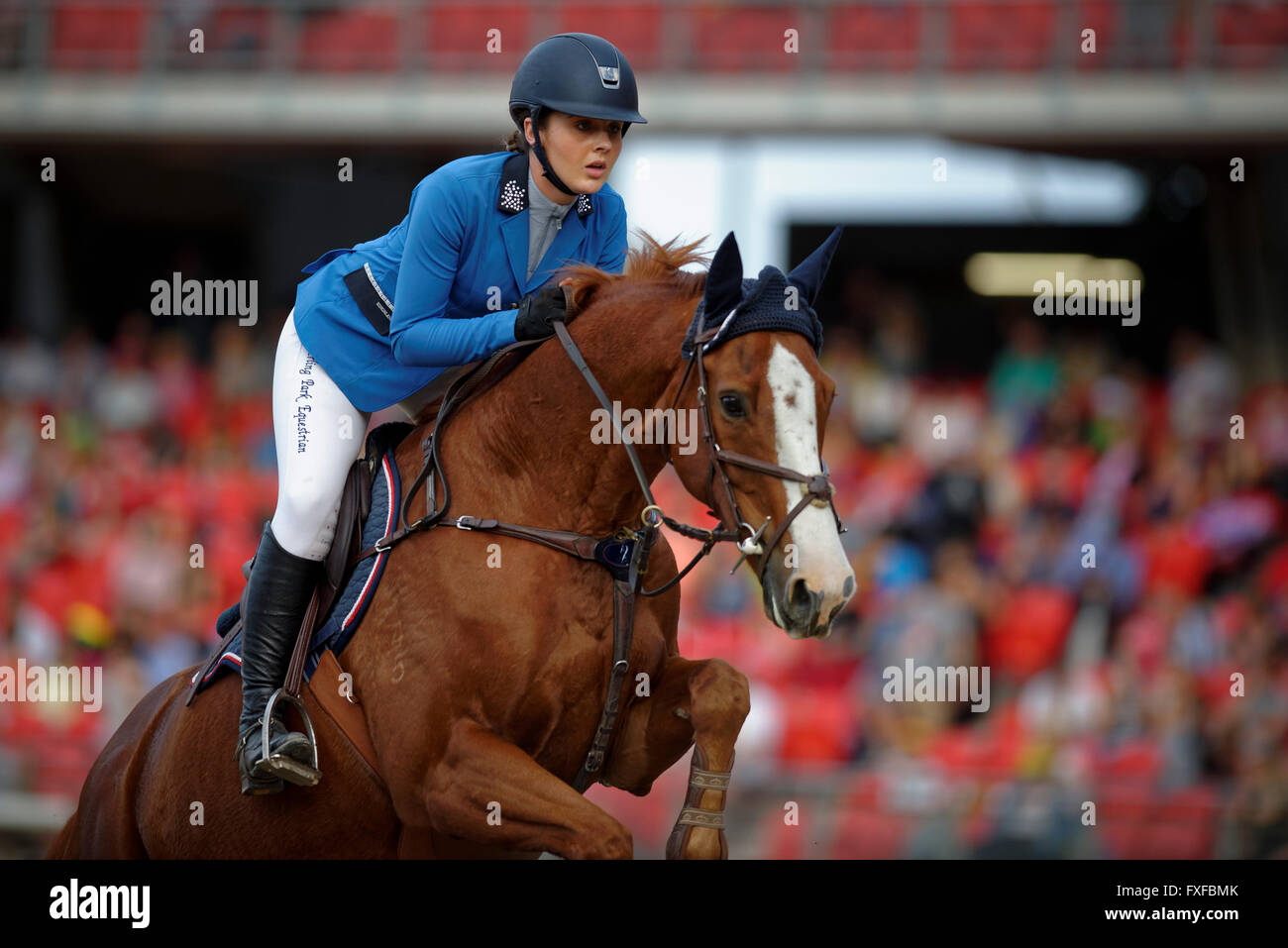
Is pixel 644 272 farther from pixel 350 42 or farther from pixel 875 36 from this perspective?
pixel 350 42

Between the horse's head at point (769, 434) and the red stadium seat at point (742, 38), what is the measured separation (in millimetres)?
10824

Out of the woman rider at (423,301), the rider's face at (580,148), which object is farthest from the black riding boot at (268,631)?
the rider's face at (580,148)

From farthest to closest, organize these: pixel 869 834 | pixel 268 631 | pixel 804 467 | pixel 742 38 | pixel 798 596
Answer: pixel 742 38 → pixel 869 834 → pixel 268 631 → pixel 804 467 → pixel 798 596

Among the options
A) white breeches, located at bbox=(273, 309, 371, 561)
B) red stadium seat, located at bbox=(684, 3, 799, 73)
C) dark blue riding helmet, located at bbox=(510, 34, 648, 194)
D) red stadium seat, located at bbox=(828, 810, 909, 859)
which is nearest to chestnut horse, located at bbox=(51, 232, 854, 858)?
white breeches, located at bbox=(273, 309, 371, 561)

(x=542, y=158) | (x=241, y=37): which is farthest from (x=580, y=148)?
(x=241, y=37)

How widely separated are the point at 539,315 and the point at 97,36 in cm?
1314

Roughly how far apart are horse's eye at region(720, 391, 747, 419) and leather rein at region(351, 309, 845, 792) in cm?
5

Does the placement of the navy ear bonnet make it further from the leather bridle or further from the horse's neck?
the horse's neck

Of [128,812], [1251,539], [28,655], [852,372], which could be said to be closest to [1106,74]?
[852,372]

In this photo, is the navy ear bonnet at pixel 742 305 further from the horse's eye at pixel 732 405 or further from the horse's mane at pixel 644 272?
the horse's mane at pixel 644 272

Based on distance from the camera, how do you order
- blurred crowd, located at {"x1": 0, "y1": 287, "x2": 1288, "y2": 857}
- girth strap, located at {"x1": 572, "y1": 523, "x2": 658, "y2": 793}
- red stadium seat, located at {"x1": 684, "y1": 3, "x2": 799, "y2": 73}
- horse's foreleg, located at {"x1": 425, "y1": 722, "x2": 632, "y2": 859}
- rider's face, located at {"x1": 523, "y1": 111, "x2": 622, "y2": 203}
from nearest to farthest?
horse's foreleg, located at {"x1": 425, "y1": 722, "x2": 632, "y2": 859}
girth strap, located at {"x1": 572, "y1": 523, "x2": 658, "y2": 793}
rider's face, located at {"x1": 523, "y1": 111, "x2": 622, "y2": 203}
blurred crowd, located at {"x1": 0, "y1": 287, "x2": 1288, "y2": 857}
red stadium seat, located at {"x1": 684, "y1": 3, "x2": 799, "y2": 73}

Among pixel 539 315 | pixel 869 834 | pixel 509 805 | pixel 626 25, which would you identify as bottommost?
pixel 869 834

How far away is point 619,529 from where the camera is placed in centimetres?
412

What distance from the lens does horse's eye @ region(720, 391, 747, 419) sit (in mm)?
3691
